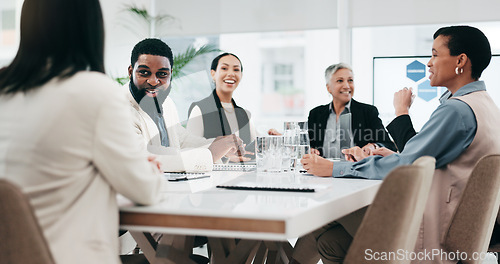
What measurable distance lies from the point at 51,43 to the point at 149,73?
60.3 inches

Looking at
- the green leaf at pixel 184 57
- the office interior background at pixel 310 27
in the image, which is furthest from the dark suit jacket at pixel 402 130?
the green leaf at pixel 184 57

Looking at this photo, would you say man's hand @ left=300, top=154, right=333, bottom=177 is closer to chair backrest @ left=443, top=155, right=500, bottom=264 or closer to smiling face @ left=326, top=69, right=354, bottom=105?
chair backrest @ left=443, top=155, right=500, bottom=264

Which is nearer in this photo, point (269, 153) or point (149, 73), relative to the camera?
point (269, 153)

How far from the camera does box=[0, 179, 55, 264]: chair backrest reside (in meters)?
1.15

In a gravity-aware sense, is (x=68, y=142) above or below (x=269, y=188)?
above

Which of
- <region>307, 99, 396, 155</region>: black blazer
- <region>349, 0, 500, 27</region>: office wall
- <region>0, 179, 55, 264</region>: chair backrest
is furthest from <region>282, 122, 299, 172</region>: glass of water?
<region>349, 0, 500, 27</region>: office wall

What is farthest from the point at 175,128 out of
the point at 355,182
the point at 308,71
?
the point at 308,71

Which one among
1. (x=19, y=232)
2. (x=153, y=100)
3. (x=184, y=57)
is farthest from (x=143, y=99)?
(x=184, y=57)

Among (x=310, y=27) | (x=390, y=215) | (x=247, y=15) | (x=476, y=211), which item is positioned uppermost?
(x=247, y=15)

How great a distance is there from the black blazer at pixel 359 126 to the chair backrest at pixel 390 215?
3.01 m

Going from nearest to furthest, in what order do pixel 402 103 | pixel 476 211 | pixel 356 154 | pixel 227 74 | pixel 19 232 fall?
pixel 19 232 → pixel 476 211 → pixel 356 154 → pixel 402 103 → pixel 227 74

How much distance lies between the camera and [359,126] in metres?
4.52

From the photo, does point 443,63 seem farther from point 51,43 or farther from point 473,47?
point 51,43

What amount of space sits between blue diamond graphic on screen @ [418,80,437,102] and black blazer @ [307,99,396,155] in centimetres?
136
